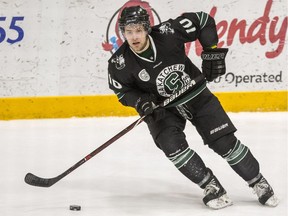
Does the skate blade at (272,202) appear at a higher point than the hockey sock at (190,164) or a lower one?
lower

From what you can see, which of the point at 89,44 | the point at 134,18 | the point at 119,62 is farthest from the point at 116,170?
the point at 89,44

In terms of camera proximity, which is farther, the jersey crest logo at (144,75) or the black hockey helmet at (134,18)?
the jersey crest logo at (144,75)

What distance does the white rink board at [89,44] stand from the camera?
205 inches

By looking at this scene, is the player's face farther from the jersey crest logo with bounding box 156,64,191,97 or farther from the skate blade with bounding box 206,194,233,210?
the skate blade with bounding box 206,194,233,210

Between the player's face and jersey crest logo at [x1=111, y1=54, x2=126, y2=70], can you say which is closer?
the player's face

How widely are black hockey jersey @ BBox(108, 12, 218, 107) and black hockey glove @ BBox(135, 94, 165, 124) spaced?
4 cm

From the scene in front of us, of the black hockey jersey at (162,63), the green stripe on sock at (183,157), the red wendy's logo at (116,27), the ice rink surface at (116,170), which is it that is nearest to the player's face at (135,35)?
the black hockey jersey at (162,63)

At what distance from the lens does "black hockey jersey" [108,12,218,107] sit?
3115 millimetres

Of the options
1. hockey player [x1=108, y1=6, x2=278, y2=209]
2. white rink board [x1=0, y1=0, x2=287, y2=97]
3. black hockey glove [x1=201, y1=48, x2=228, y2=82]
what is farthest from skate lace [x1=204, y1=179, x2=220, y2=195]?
white rink board [x1=0, y1=0, x2=287, y2=97]

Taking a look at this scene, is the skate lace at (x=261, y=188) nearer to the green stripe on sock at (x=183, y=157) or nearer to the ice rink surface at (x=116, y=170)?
the ice rink surface at (x=116, y=170)

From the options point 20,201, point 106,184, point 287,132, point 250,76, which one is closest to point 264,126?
point 287,132

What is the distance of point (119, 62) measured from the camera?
123 inches

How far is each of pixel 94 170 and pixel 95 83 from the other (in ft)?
4.87

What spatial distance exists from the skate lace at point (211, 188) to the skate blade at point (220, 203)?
0.13 ft
